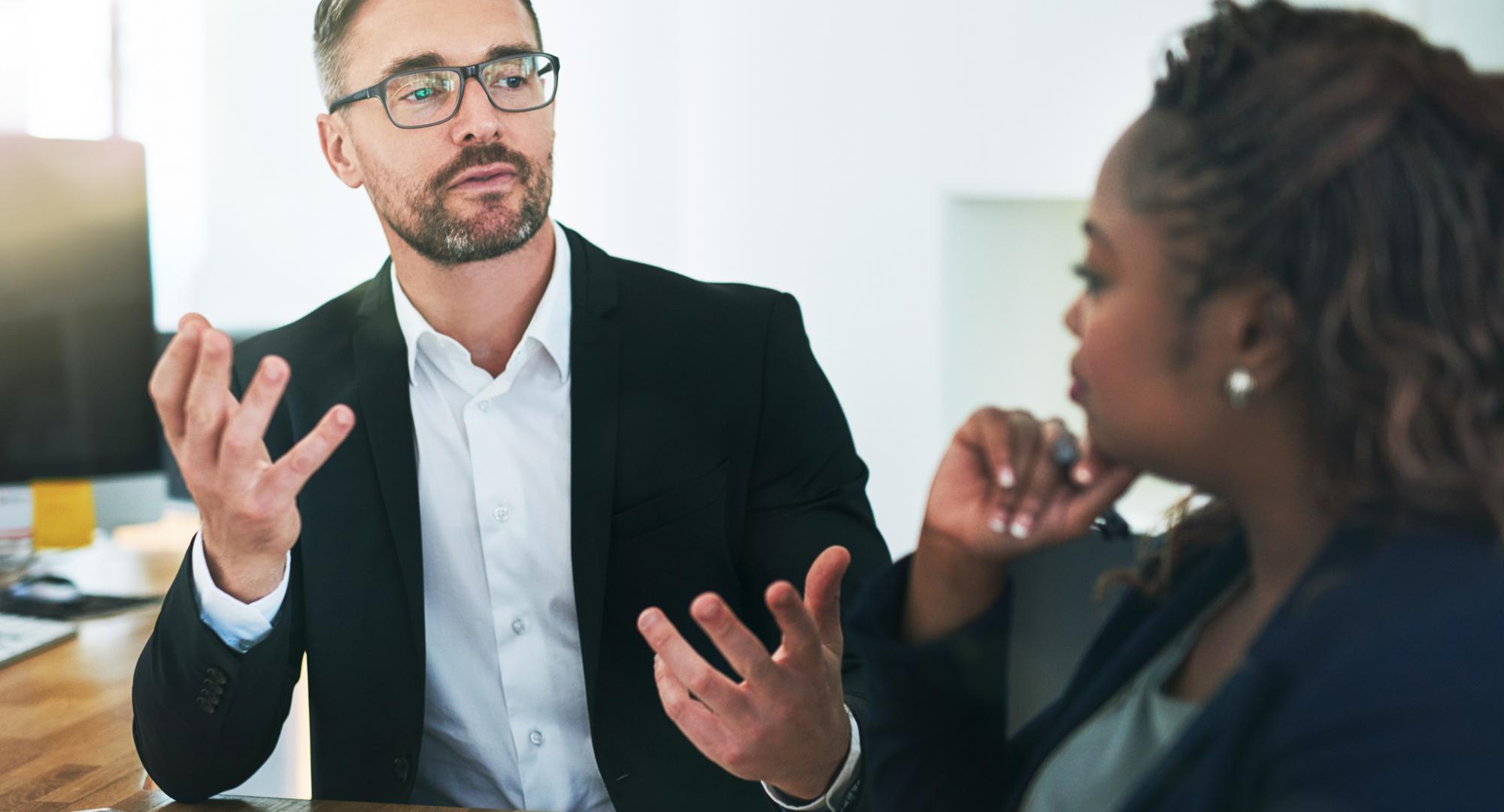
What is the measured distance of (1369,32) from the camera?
62cm

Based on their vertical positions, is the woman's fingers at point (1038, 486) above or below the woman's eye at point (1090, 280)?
below

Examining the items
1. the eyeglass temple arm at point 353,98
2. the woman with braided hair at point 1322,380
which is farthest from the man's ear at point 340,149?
the woman with braided hair at point 1322,380

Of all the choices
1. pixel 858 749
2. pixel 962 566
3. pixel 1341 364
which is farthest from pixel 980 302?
pixel 1341 364

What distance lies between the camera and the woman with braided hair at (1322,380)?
21.3 inches

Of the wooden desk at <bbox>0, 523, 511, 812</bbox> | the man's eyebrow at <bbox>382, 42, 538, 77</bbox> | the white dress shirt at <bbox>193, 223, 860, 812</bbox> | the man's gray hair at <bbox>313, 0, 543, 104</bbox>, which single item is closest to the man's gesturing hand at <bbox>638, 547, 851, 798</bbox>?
the wooden desk at <bbox>0, 523, 511, 812</bbox>

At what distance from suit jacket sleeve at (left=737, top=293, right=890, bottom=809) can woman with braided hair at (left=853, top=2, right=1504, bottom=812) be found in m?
0.60

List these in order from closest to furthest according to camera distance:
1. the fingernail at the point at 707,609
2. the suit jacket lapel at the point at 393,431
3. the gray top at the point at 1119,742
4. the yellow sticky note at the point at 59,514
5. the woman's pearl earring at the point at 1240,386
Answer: the woman's pearl earring at the point at 1240,386 < the gray top at the point at 1119,742 < the fingernail at the point at 707,609 < the suit jacket lapel at the point at 393,431 < the yellow sticky note at the point at 59,514

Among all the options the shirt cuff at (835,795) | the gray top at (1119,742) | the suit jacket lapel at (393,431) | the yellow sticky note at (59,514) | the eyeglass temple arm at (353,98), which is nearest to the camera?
the gray top at (1119,742)

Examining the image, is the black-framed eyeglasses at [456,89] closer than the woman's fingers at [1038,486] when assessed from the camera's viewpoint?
No

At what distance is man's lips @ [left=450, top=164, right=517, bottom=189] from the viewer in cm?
133

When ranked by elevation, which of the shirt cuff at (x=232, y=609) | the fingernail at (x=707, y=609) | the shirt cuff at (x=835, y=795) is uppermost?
the fingernail at (x=707, y=609)

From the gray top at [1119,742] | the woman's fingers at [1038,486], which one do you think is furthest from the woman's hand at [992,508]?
the gray top at [1119,742]

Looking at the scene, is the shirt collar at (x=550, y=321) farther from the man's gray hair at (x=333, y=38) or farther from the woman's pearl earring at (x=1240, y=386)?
the woman's pearl earring at (x=1240, y=386)

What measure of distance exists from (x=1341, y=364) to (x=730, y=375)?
2.70ft
